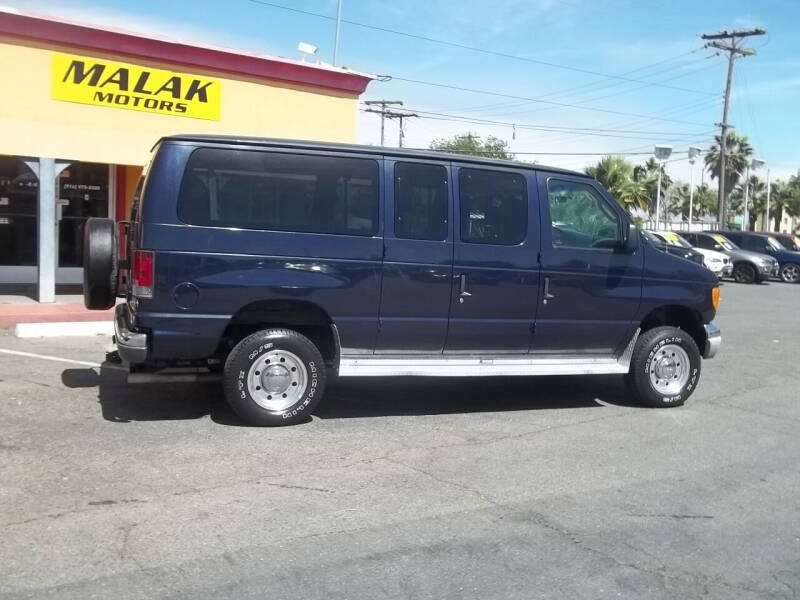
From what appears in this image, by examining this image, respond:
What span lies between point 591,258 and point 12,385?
5599 mm

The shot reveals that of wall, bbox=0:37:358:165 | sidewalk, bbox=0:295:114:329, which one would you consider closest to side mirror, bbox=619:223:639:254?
sidewalk, bbox=0:295:114:329

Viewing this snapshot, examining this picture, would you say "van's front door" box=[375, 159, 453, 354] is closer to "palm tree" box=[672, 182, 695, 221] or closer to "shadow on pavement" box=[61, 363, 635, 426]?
"shadow on pavement" box=[61, 363, 635, 426]

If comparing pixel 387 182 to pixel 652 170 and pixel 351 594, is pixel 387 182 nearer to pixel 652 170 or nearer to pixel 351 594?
pixel 351 594

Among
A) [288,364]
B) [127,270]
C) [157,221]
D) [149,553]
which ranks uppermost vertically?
[157,221]

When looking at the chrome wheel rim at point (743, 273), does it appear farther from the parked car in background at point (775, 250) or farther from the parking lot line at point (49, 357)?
the parking lot line at point (49, 357)

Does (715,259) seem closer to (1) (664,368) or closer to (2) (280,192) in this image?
(1) (664,368)

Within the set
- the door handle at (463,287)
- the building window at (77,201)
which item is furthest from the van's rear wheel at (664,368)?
the building window at (77,201)

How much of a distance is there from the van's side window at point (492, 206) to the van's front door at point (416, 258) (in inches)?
6.7

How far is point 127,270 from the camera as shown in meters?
7.12

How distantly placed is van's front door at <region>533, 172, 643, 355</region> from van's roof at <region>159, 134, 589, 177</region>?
29cm

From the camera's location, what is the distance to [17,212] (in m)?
14.6

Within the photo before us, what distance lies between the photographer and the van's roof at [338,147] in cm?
656

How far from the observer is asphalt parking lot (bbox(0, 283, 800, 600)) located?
4148 mm

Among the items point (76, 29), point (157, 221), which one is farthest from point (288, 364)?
point (76, 29)
